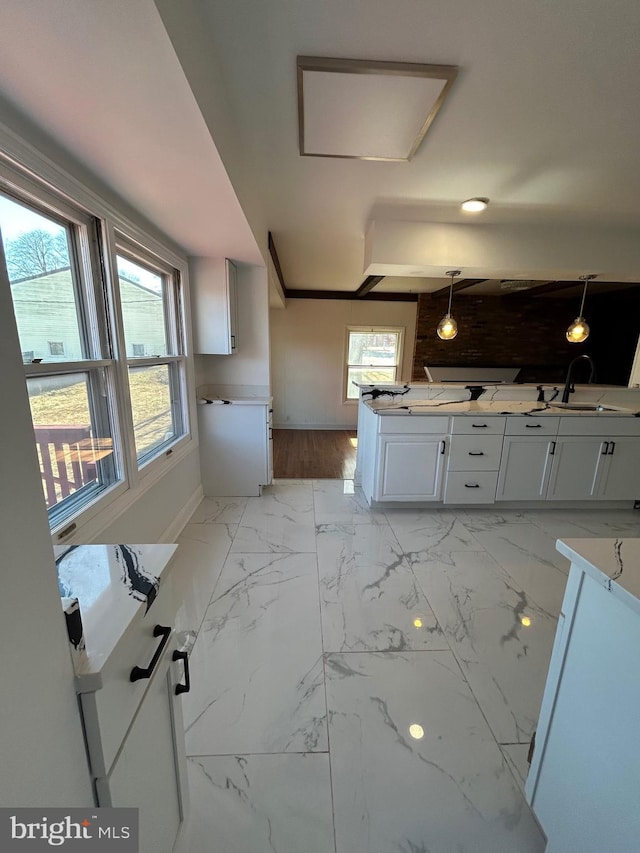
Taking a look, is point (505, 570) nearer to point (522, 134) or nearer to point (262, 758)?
point (262, 758)

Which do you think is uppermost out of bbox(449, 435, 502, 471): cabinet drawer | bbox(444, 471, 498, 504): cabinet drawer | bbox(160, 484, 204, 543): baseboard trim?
bbox(449, 435, 502, 471): cabinet drawer

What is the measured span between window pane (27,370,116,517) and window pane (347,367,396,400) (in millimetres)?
4995

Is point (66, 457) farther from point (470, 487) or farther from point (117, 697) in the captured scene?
point (470, 487)

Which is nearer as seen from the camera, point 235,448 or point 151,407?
point 151,407

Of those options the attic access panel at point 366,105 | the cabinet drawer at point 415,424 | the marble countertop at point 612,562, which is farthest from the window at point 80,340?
the cabinet drawer at point 415,424

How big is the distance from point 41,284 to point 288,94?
1325 mm

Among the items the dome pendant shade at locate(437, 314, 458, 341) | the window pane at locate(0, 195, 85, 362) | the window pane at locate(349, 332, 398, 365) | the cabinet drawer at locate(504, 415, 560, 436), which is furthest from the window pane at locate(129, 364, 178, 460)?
the window pane at locate(349, 332, 398, 365)

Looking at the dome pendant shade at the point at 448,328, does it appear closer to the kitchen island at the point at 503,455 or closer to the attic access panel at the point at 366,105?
the kitchen island at the point at 503,455

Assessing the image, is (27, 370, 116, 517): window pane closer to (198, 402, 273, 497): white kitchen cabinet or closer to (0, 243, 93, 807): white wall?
(0, 243, 93, 807): white wall

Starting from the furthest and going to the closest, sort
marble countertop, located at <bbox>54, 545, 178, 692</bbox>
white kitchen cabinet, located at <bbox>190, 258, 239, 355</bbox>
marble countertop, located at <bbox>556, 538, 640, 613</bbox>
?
white kitchen cabinet, located at <bbox>190, 258, 239, 355</bbox>
marble countertop, located at <bbox>556, 538, 640, 613</bbox>
marble countertop, located at <bbox>54, 545, 178, 692</bbox>

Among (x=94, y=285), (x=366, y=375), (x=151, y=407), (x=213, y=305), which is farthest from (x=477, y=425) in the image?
(x=366, y=375)

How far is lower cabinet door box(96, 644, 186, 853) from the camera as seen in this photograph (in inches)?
26.9

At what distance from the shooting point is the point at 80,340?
1.70m

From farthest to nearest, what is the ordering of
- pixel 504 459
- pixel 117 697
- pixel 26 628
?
pixel 504 459, pixel 117 697, pixel 26 628
